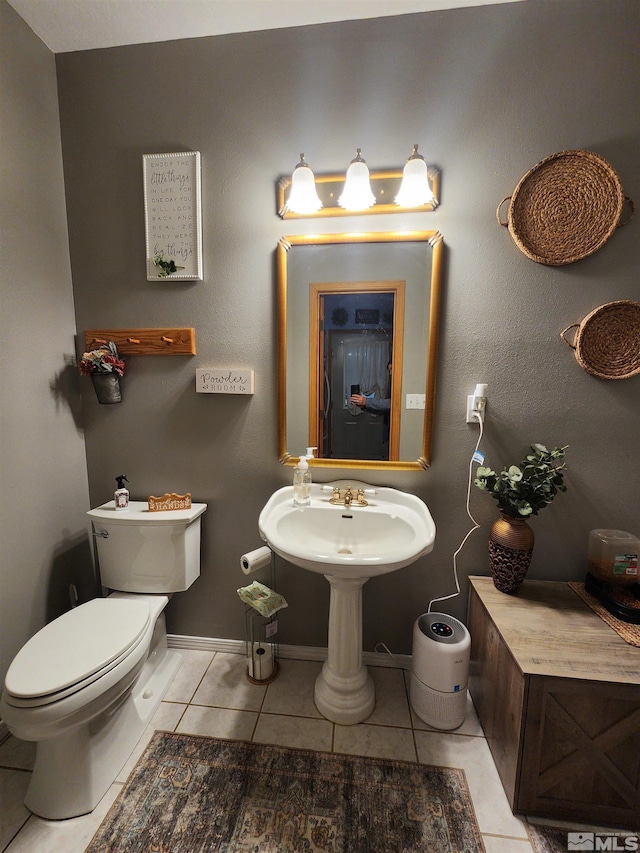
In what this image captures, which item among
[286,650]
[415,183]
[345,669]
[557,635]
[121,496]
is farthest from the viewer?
[286,650]

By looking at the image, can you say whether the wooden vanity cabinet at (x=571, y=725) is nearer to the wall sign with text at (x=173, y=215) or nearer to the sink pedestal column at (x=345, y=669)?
the sink pedestal column at (x=345, y=669)

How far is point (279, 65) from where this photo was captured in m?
1.31

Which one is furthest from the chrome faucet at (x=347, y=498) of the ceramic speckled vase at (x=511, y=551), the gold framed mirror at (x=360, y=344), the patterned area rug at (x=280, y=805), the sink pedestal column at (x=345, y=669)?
the patterned area rug at (x=280, y=805)

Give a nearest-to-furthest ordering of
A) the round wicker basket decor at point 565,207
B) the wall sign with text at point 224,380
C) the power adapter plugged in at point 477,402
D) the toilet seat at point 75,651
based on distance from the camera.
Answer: the toilet seat at point 75,651 → the round wicker basket decor at point 565,207 → the power adapter plugged in at point 477,402 → the wall sign with text at point 224,380

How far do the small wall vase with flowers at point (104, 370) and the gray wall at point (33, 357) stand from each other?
158mm

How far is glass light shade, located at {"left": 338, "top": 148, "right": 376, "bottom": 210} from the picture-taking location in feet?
4.02

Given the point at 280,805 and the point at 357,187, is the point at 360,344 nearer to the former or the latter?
the point at 357,187

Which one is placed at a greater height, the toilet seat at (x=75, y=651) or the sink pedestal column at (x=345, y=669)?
the toilet seat at (x=75, y=651)

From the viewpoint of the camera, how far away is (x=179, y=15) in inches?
49.4

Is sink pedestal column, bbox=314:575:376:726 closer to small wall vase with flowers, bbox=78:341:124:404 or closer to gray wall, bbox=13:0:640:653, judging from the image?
gray wall, bbox=13:0:640:653

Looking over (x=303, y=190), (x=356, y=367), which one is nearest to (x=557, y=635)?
(x=356, y=367)

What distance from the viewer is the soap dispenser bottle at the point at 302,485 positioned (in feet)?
4.51

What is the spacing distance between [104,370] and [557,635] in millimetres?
1866

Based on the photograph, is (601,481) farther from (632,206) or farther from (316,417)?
(316,417)
